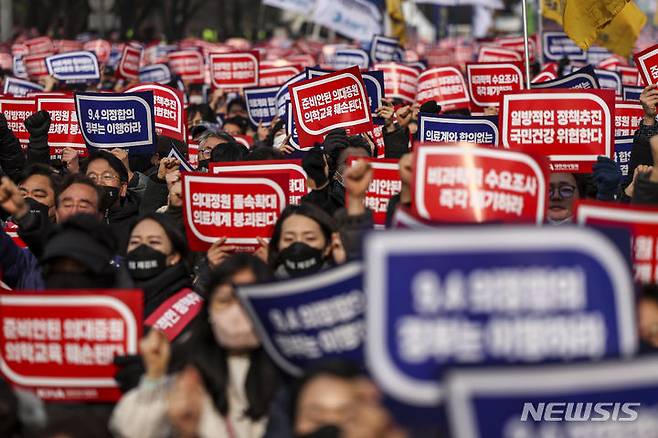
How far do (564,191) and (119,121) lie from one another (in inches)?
176

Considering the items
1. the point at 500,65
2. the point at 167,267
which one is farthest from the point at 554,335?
the point at 500,65

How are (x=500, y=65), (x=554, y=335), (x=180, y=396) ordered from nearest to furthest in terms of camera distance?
(x=554, y=335) → (x=180, y=396) → (x=500, y=65)

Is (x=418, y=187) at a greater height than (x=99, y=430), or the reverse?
(x=418, y=187)

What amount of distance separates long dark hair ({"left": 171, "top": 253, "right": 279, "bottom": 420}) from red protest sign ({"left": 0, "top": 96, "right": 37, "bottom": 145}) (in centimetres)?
821

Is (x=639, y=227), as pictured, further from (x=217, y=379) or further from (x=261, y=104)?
(x=261, y=104)

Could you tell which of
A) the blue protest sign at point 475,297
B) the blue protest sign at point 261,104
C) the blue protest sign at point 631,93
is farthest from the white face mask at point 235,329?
the blue protest sign at point 261,104

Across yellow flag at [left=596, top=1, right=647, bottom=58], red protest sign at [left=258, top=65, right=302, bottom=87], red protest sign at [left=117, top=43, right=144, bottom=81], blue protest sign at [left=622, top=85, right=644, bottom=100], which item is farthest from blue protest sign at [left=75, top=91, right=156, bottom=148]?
red protest sign at [left=117, top=43, right=144, bottom=81]

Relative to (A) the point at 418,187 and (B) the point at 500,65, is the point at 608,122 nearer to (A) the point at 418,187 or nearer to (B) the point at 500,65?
(A) the point at 418,187

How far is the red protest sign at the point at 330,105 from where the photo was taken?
38.2 ft

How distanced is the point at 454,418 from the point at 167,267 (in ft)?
10.3

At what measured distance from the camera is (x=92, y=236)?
631 cm

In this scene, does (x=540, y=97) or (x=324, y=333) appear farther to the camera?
(x=540, y=97)

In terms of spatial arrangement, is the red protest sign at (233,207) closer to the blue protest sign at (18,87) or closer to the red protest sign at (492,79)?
the red protest sign at (492,79)

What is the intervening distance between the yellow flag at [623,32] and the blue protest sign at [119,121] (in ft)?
27.0
